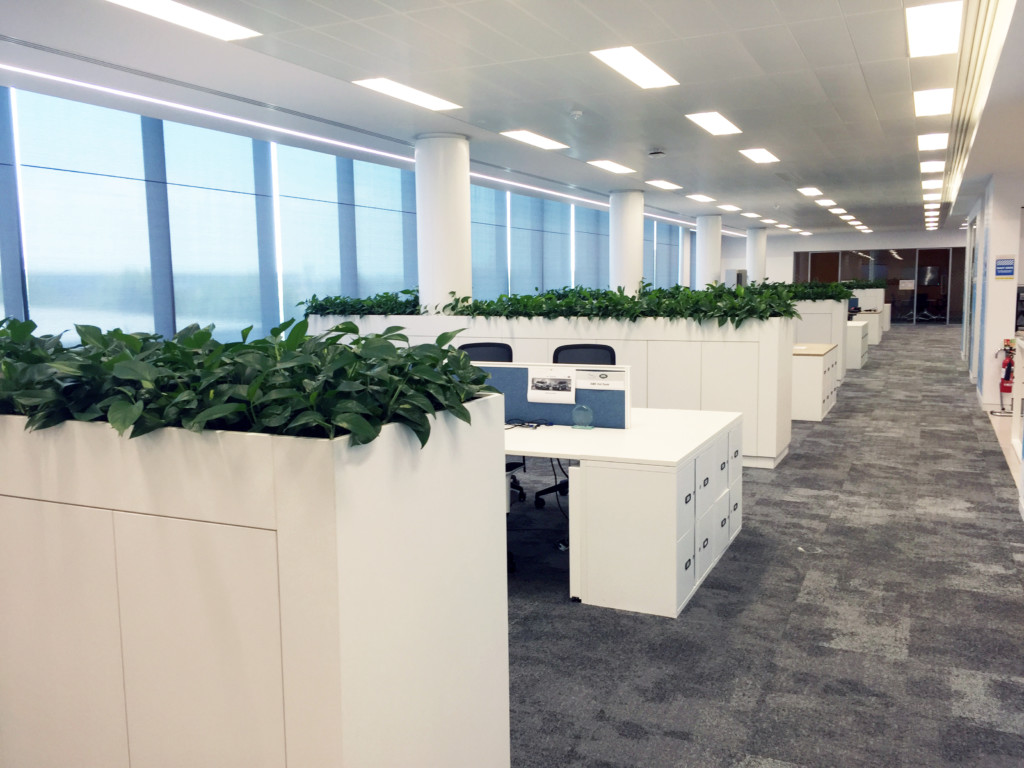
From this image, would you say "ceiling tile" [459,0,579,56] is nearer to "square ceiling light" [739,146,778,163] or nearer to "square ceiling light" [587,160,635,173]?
"square ceiling light" [739,146,778,163]

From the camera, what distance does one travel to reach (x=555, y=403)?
411 cm

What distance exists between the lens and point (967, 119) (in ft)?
24.3

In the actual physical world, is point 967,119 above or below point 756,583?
above

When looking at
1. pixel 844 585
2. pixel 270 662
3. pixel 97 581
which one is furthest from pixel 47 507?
pixel 844 585

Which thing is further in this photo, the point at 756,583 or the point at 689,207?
the point at 689,207

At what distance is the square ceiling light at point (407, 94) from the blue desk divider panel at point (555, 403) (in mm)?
3111

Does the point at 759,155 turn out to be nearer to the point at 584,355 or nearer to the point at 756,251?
the point at 584,355

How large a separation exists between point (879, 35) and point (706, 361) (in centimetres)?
250

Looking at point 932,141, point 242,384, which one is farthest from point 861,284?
point 242,384

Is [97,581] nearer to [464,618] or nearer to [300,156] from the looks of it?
[464,618]

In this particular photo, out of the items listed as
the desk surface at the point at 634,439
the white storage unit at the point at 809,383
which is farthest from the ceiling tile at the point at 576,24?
the white storage unit at the point at 809,383

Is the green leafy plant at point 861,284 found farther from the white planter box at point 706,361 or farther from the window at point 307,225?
the white planter box at point 706,361

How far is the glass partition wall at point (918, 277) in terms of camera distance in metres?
24.2

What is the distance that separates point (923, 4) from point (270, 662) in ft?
15.7
